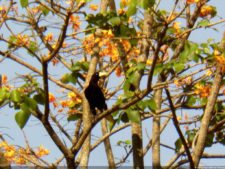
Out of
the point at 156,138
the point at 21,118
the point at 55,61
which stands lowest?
the point at 21,118

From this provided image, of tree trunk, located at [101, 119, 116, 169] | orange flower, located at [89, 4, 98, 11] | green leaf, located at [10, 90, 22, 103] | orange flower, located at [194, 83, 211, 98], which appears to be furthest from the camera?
tree trunk, located at [101, 119, 116, 169]

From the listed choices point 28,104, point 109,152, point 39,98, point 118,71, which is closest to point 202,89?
point 118,71

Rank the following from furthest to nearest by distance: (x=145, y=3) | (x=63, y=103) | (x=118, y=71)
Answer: (x=118, y=71) → (x=63, y=103) → (x=145, y=3)

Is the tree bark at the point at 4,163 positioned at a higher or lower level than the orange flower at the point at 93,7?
lower

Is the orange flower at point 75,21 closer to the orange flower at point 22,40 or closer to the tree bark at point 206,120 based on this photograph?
the orange flower at point 22,40

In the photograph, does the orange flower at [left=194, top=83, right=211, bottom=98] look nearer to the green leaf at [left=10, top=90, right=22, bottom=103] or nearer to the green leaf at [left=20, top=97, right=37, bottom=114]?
the green leaf at [left=20, top=97, right=37, bottom=114]

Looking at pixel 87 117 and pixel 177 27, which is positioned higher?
pixel 177 27

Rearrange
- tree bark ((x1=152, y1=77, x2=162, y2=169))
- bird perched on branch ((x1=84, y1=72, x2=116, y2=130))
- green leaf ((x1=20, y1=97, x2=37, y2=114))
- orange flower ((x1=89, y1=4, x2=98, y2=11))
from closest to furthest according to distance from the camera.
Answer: green leaf ((x1=20, y1=97, x2=37, y2=114))
bird perched on branch ((x1=84, y1=72, x2=116, y2=130))
orange flower ((x1=89, y1=4, x2=98, y2=11))
tree bark ((x1=152, y1=77, x2=162, y2=169))

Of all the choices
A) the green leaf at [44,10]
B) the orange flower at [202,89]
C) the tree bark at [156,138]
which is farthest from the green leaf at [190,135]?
the green leaf at [44,10]

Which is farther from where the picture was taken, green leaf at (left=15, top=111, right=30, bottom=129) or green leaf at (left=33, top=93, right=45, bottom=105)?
green leaf at (left=33, top=93, right=45, bottom=105)

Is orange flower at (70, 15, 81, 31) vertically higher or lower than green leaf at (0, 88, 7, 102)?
higher

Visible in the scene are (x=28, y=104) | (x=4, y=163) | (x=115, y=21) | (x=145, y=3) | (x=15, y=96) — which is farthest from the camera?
(x=4, y=163)

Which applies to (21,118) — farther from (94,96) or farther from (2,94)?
(94,96)

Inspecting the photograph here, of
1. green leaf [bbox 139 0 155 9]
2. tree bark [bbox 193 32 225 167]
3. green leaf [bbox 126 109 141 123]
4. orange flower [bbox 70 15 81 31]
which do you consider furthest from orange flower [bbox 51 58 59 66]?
green leaf [bbox 139 0 155 9]
